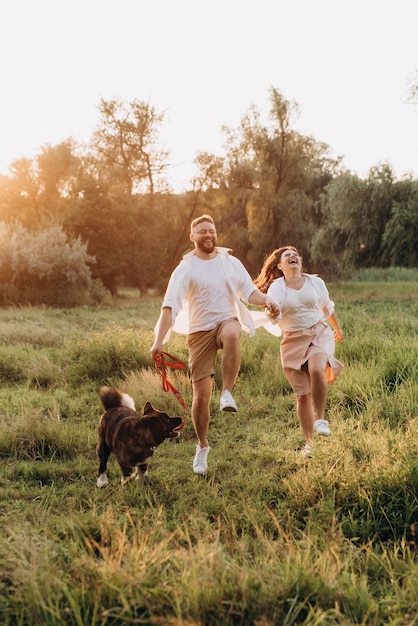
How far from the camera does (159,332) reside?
5539 mm

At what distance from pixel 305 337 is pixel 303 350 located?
0.15 m

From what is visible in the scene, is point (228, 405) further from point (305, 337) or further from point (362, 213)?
Answer: point (362, 213)

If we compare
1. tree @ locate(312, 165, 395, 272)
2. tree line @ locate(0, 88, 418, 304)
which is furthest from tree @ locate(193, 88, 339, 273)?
tree @ locate(312, 165, 395, 272)

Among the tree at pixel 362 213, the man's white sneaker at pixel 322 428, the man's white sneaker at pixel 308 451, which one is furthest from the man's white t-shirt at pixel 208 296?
the tree at pixel 362 213

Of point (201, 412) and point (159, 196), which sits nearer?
point (201, 412)

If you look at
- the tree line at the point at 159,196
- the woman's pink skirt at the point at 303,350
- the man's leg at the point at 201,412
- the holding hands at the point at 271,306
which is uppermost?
the tree line at the point at 159,196

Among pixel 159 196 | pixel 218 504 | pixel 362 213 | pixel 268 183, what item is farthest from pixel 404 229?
pixel 218 504

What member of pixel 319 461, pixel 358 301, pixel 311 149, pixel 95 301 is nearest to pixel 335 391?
pixel 319 461

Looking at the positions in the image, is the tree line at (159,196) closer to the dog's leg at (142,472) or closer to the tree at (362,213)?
the tree at (362,213)

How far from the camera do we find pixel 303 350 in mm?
5898

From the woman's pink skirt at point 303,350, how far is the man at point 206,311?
46cm

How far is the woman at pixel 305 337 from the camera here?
19.0ft

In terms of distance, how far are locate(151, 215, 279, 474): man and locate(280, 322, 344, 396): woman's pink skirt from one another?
46 cm

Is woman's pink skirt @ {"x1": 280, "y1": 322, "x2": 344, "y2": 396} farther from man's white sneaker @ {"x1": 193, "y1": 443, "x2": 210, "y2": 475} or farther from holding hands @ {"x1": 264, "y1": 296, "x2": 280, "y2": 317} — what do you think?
man's white sneaker @ {"x1": 193, "y1": 443, "x2": 210, "y2": 475}
